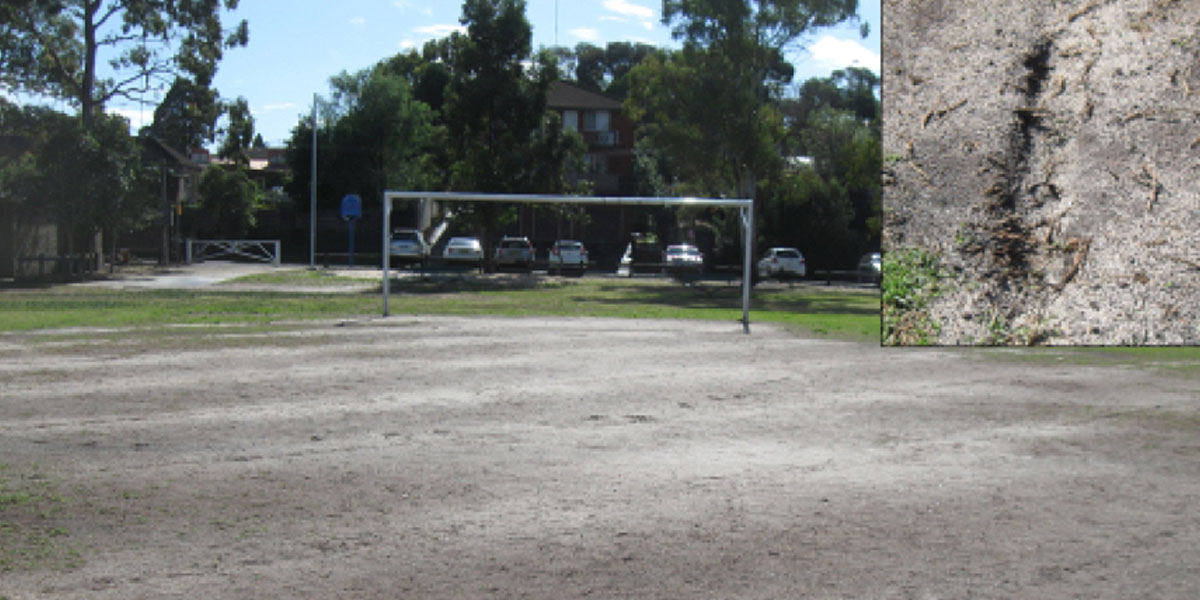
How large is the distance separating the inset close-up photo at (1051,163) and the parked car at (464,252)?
3950 centimetres

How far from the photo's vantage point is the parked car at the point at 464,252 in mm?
47656

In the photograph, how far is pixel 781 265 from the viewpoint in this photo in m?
50.0

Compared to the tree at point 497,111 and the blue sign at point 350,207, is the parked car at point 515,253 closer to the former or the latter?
the tree at point 497,111

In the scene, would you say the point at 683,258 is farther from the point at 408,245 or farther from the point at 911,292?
the point at 911,292

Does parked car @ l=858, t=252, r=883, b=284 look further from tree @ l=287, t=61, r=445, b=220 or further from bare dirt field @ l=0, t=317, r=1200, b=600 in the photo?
bare dirt field @ l=0, t=317, r=1200, b=600

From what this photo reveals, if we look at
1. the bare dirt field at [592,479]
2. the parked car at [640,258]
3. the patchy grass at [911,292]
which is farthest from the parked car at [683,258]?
the patchy grass at [911,292]

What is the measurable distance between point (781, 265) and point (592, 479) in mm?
42785

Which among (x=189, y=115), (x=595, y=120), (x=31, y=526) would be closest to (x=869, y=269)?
(x=189, y=115)

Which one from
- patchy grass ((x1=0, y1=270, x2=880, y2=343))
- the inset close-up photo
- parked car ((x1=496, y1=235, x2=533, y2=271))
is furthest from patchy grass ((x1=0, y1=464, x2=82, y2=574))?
parked car ((x1=496, y1=235, x2=533, y2=271))

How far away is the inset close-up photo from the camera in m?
6.84

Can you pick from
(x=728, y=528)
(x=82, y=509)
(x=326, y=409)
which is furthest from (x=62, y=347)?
(x=728, y=528)

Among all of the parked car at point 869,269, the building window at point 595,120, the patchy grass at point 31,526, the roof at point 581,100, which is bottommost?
the patchy grass at point 31,526

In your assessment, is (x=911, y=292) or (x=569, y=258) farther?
(x=569, y=258)

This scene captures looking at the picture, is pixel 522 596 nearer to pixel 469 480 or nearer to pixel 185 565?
pixel 185 565
